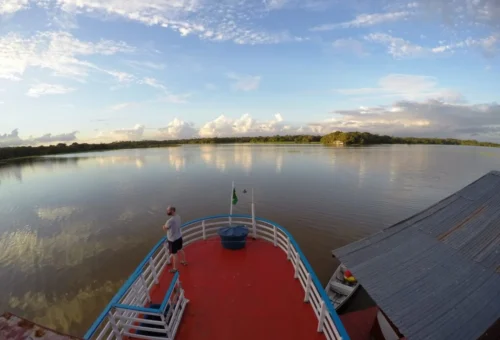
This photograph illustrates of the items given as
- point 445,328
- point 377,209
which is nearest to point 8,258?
point 445,328

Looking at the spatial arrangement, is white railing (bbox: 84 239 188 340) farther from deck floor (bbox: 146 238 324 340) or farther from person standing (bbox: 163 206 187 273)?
person standing (bbox: 163 206 187 273)

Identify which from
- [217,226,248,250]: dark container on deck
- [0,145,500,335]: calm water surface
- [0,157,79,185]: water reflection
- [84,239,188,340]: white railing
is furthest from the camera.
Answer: [0,157,79,185]: water reflection

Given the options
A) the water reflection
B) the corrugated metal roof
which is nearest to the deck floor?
the corrugated metal roof

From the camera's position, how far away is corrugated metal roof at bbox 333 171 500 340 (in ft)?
17.4

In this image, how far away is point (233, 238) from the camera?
8.95 meters

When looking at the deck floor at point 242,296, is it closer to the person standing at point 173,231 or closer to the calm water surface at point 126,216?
the person standing at point 173,231

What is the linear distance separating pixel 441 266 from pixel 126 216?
67.5 feet

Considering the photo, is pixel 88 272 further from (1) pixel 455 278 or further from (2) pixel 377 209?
(2) pixel 377 209

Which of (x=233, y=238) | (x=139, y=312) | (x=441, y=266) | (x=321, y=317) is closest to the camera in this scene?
(x=139, y=312)

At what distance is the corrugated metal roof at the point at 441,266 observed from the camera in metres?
5.29

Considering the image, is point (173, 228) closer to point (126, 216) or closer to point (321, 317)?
point (321, 317)

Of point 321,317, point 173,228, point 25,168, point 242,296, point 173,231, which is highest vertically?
point 173,228

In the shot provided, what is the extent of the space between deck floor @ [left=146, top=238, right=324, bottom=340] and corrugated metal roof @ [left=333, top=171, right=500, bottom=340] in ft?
6.65

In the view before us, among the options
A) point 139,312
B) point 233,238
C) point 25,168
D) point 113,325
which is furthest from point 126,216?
point 25,168
